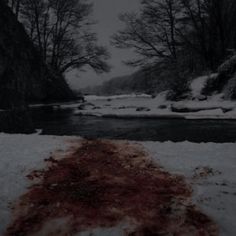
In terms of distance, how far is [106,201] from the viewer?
4.21m

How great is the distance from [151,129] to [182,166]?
5807mm

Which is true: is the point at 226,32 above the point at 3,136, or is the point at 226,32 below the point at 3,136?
above

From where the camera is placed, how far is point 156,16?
24.0 m

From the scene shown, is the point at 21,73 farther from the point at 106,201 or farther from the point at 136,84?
the point at 136,84

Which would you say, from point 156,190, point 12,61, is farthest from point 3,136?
point 12,61

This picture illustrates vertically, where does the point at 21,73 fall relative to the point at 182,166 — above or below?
above

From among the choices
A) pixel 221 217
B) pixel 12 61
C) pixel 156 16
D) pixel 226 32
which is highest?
pixel 156 16

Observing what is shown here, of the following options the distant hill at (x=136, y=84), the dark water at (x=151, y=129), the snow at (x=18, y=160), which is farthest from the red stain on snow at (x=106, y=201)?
the distant hill at (x=136, y=84)

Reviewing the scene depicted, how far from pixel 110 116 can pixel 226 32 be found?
12.3m

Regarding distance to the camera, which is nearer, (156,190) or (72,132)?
(156,190)

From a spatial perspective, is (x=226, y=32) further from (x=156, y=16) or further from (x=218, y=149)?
(x=218, y=149)

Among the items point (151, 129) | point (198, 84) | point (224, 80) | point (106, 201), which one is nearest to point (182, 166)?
point (106, 201)

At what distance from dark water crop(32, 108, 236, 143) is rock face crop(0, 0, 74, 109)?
198 centimetres

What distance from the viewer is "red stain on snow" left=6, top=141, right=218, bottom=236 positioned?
357 centimetres
